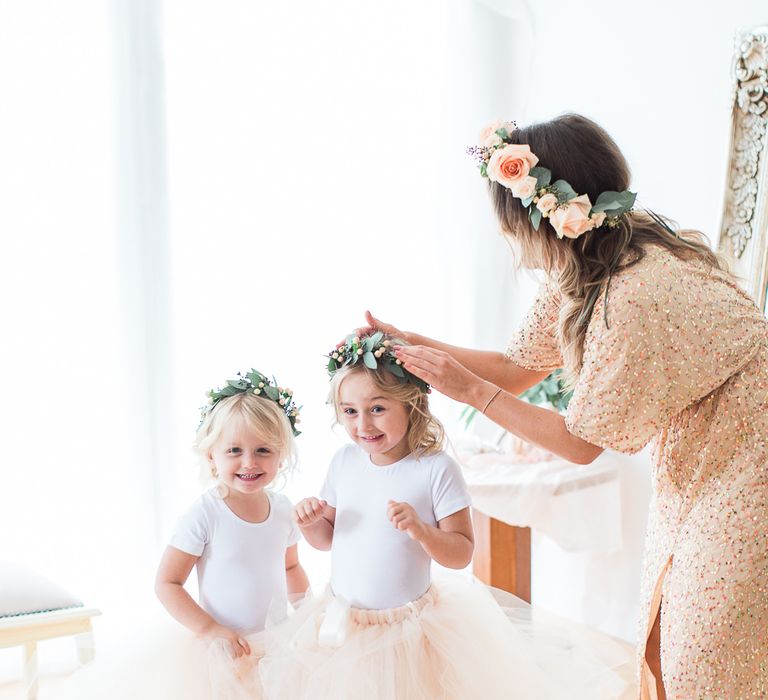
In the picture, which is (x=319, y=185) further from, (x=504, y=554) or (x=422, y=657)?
(x=422, y=657)

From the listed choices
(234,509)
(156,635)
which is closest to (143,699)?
(156,635)

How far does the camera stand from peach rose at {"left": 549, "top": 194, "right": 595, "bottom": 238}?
1.54 metres

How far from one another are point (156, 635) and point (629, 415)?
1.13 m

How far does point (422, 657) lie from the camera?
1730 mm

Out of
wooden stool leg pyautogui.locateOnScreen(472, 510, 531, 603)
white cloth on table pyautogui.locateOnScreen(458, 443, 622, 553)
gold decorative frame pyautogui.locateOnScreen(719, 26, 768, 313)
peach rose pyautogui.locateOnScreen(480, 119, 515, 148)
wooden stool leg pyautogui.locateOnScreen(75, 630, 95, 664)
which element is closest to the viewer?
peach rose pyautogui.locateOnScreen(480, 119, 515, 148)

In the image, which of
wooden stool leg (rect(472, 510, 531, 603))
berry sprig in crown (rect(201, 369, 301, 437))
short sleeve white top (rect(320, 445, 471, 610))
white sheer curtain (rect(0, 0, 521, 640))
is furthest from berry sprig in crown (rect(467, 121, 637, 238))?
wooden stool leg (rect(472, 510, 531, 603))

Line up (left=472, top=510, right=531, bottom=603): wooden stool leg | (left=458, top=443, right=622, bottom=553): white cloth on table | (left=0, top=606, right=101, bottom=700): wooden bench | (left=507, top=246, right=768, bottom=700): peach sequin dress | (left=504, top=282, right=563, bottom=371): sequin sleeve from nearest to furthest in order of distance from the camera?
(left=507, top=246, right=768, bottom=700): peach sequin dress → (left=504, top=282, right=563, bottom=371): sequin sleeve → (left=0, top=606, right=101, bottom=700): wooden bench → (left=458, top=443, right=622, bottom=553): white cloth on table → (left=472, top=510, right=531, bottom=603): wooden stool leg

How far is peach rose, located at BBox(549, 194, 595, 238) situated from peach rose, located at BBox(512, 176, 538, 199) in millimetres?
59

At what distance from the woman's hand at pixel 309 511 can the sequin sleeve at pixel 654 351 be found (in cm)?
62

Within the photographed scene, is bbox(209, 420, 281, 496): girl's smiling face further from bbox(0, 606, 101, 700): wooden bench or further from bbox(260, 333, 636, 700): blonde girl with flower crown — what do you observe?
bbox(0, 606, 101, 700): wooden bench

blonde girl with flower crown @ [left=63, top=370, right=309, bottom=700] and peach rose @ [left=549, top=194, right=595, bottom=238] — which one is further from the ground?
peach rose @ [left=549, top=194, right=595, bottom=238]

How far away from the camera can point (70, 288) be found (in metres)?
2.67

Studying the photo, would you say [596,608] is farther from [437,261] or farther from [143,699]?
[143,699]

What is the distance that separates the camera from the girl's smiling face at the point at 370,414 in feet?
6.03
